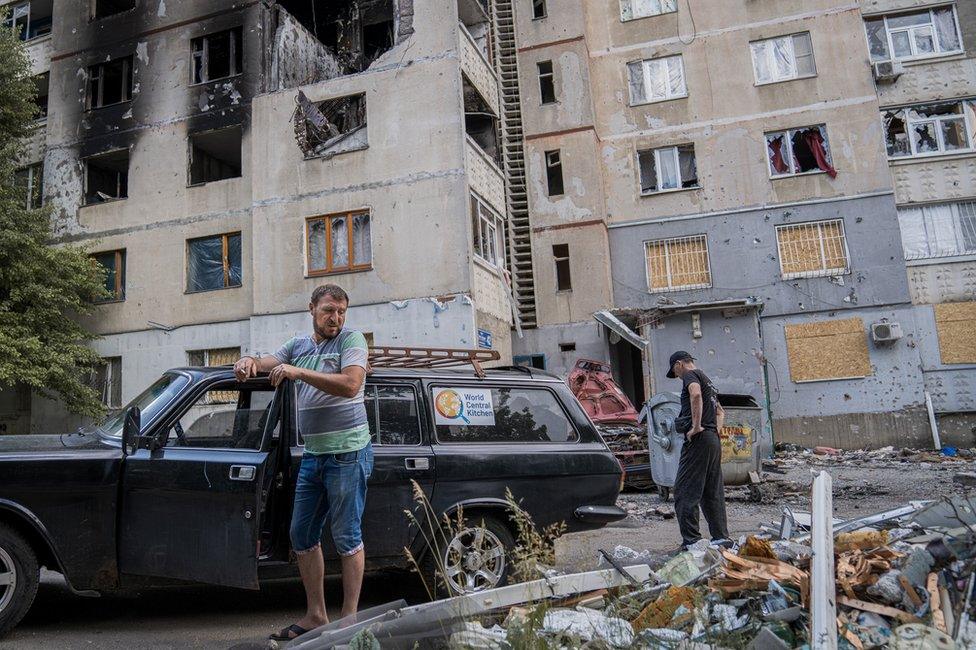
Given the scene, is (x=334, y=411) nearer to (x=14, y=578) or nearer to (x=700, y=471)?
(x=14, y=578)

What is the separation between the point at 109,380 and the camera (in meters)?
16.9

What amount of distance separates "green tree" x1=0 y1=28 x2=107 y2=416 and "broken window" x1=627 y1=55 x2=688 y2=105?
52.1ft

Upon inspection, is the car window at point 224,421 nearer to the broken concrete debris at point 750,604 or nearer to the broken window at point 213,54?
the broken concrete debris at point 750,604

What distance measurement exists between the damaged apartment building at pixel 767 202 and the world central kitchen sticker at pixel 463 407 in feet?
40.2

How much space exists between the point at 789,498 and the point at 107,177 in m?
19.7

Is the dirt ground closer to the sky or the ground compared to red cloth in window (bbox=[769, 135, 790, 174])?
closer to the ground

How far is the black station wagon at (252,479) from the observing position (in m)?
3.89

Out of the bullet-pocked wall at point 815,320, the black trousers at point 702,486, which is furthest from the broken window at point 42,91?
the black trousers at point 702,486

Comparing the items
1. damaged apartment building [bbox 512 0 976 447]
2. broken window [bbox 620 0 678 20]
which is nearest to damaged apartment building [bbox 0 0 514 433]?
damaged apartment building [bbox 512 0 976 447]

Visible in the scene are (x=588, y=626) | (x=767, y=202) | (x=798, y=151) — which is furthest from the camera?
(x=798, y=151)

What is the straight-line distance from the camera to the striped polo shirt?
3775mm

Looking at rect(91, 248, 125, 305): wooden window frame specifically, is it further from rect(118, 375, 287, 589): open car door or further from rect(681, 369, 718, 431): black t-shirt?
rect(681, 369, 718, 431): black t-shirt

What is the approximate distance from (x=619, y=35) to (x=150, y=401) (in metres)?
18.9

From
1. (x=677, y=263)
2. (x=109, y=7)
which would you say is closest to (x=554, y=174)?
(x=677, y=263)
